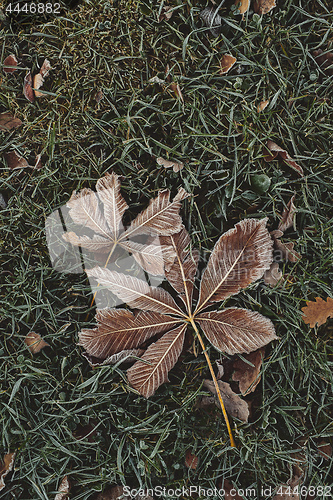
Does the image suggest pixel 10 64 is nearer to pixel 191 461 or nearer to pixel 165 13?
pixel 165 13

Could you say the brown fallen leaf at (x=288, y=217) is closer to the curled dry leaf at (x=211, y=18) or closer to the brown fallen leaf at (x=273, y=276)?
the brown fallen leaf at (x=273, y=276)

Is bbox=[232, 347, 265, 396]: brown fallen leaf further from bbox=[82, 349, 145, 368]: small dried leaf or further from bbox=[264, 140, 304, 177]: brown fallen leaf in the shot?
bbox=[264, 140, 304, 177]: brown fallen leaf

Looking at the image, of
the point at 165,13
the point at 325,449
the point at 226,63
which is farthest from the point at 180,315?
the point at 165,13

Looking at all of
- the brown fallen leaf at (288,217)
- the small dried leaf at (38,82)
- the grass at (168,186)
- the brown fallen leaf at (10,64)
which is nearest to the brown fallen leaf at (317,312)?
the grass at (168,186)

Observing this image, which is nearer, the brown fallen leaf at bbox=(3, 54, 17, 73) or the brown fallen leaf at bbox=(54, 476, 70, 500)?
the brown fallen leaf at bbox=(54, 476, 70, 500)

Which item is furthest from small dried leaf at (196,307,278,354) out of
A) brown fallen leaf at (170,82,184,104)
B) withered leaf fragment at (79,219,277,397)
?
brown fallen leaf at (170,82,184,104)

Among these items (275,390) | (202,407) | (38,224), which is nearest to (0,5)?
(38,224)
